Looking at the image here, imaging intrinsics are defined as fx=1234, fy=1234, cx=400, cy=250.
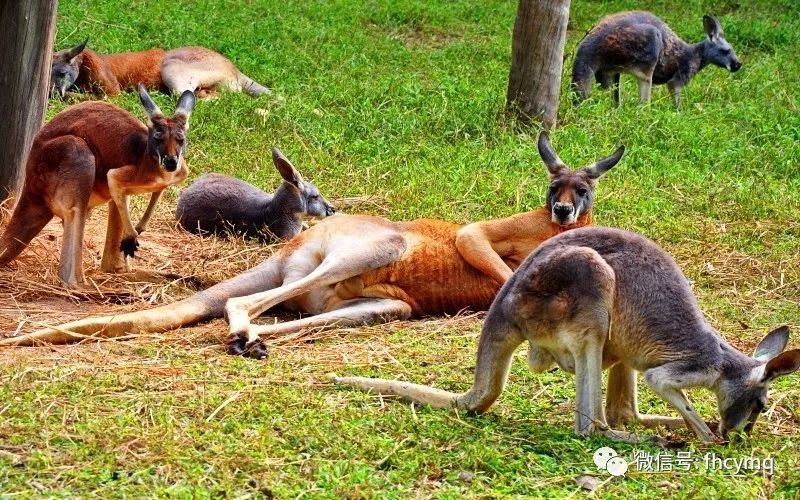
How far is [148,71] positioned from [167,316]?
5653 millimetres

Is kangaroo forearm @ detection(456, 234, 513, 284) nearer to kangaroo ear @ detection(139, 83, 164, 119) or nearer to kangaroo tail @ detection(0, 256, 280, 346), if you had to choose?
kangaroo tail @ detection(0, 256, 280, 346)

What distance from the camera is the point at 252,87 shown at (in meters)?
10.9

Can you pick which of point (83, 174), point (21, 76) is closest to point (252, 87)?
point (21, 76)

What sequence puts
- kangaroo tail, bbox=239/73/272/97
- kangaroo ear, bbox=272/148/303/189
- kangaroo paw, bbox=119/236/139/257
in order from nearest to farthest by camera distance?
kangaroo paw, bbox=119/236/139/257 → kangaroo ear, bbox=272/148/303/189 → kangaroo tail, bbox=239/73/272/97

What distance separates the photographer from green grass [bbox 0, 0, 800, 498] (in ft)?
14.0

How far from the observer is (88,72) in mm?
11031

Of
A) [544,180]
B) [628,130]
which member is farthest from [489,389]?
A: [628,130]

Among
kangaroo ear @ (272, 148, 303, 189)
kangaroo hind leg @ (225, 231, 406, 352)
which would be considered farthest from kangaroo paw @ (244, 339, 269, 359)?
kangaroo ear @ (272, 148, 303, 189)

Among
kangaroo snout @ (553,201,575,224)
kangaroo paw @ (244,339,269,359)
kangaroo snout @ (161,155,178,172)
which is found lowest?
kangaroo paw @ (244,339,269,359)

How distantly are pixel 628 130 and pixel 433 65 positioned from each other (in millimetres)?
2704

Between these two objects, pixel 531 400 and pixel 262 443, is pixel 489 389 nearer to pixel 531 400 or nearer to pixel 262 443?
pixel 531 400

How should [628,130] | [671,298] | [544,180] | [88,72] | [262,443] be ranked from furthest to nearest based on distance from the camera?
1. [88,72]
2. [628,130]
3. [544,180]
4. [671,298]
5. [262,443]

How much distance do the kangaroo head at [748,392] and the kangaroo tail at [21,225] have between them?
3.96m

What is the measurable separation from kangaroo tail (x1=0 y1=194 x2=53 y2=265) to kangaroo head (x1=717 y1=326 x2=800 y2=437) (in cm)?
396
